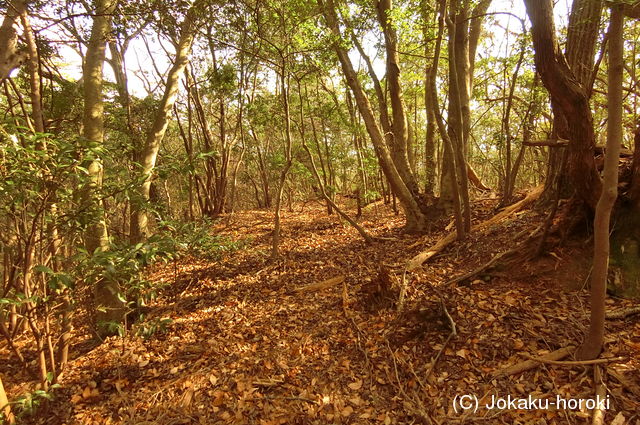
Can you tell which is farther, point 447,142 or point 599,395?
point 447,142

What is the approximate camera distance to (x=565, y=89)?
3338 millimetres

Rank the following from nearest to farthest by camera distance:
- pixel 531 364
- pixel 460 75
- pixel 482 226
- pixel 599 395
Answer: pixel 599 395 → pixel 531 364 → pixel 482 226 → pixel 460 75

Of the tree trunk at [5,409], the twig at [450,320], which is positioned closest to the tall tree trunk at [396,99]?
the twig at [450,320]

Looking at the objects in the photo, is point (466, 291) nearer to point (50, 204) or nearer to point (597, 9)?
point (597, 9)

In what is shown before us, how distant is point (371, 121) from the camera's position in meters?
7.23

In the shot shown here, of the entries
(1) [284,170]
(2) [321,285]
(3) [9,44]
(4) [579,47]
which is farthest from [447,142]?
(3) [9,44]

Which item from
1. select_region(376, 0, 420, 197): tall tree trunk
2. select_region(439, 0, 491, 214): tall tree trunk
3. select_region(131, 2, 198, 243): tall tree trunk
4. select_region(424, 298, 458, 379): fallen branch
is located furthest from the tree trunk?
select_region(376, 0, 420, 197): tall tree trunk

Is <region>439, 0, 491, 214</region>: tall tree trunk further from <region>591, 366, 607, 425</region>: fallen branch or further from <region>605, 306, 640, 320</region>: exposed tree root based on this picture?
<region>591, 366, 607, 425</region>: fallen branch

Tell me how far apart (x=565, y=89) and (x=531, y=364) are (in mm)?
2870

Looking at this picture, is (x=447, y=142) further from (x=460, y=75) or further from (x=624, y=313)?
(x=624, y=313)

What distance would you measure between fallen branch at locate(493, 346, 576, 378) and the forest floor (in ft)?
0.15

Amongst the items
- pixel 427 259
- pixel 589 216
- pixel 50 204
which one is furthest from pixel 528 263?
pixel 50 204

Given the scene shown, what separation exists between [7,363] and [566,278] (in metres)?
7.72

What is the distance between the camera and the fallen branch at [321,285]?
565cm
